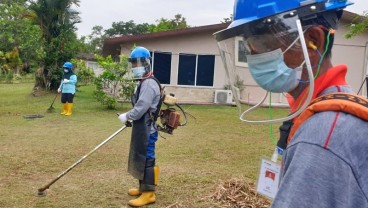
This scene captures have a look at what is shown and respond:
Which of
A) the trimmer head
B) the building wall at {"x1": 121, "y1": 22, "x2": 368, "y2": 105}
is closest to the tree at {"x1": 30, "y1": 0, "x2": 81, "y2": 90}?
the building wall at {"x1": 121, "y1": 22, "x2": 368, "y2": 105}

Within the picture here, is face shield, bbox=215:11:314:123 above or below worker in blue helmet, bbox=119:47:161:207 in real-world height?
above

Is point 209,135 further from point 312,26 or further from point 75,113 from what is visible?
point 312,26

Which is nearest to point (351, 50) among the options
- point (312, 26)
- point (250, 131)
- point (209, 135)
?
point (250, 131)

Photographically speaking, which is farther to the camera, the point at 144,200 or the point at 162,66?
the point at 162,66

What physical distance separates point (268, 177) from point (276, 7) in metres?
1.28

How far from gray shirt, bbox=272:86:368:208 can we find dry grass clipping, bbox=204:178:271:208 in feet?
12.2

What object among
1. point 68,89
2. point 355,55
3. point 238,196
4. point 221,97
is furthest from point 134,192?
point 355,55

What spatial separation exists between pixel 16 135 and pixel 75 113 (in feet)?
12.8

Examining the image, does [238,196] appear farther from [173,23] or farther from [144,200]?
[173,23]

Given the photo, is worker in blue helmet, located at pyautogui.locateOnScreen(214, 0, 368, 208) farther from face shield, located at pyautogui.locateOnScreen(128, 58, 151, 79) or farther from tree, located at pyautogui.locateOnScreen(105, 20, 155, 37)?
tree, located at pyautogui.locateOnScreen(105, 20, 155, 37)

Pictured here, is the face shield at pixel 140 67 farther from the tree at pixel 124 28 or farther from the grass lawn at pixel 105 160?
the tree at pixel 124 28

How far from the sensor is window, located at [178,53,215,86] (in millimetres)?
15789

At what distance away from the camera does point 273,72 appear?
129cm

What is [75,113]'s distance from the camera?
497 inches
